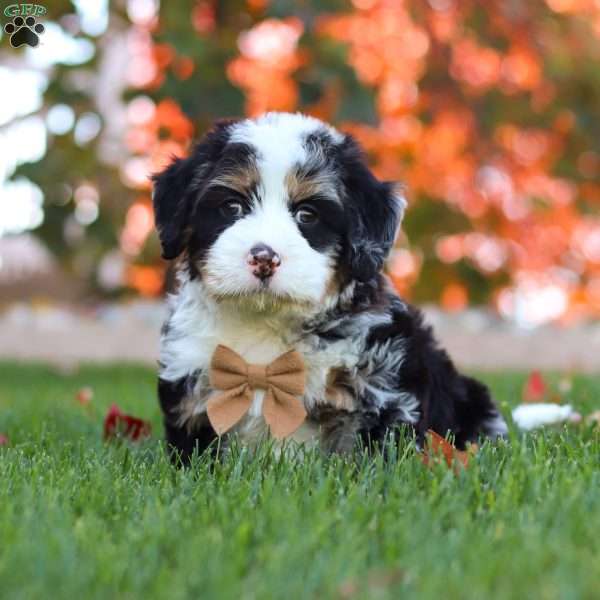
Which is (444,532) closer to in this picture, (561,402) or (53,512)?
(53,512)

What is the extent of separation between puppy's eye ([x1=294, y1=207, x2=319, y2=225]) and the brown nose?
0.83 ft

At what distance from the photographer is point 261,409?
3.45m

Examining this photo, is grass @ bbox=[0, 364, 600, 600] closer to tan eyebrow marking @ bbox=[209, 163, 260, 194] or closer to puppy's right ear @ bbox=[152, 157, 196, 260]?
puppy's right ear @ bbox=[152, 157, 196, 260]

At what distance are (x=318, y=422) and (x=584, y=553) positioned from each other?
53.5 inches

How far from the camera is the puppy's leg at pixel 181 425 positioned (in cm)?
349

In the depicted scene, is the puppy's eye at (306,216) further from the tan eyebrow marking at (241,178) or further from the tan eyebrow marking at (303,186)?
the tan eyebrow marking at (241,178)

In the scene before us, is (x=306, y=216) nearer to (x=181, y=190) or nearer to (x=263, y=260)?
(x=263, y=260)

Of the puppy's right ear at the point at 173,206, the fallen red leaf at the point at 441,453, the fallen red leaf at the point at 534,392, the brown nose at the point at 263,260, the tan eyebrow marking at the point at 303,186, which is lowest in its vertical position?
the fallen red leaf at the point at 534,392

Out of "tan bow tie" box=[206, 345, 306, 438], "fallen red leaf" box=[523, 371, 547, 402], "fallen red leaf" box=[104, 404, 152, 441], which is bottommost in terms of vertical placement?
"fallen red leaf" box=[104, 404, 152, 441]

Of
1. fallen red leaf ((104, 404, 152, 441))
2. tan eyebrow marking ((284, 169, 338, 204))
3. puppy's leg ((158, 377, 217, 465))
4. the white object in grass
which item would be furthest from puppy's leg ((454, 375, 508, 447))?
fallen red leaf ((104, 404, 152, 441))

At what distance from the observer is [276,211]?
3.23 meters

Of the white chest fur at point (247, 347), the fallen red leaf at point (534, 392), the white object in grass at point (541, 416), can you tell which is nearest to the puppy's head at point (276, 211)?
the white chest fur at point (247, 347)

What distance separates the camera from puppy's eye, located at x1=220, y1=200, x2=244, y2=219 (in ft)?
10.8

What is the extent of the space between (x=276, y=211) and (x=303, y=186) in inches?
5.1
